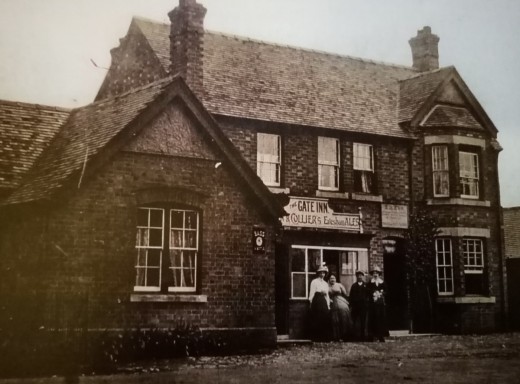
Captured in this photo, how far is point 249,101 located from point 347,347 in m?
8.10

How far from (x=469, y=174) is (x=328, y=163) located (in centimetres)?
549

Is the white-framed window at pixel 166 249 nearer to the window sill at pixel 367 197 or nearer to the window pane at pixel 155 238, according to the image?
the window pane at pixel 155 238

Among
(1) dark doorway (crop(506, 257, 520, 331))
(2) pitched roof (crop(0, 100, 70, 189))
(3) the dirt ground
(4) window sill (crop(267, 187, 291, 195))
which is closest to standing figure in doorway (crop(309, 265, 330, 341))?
(3) the dirt ground

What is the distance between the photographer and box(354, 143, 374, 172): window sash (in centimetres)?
2134

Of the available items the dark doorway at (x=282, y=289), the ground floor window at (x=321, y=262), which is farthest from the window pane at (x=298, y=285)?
the dark doorway at (x=282, y=289)

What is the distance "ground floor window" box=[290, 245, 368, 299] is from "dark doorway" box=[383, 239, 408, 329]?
57.5 inches

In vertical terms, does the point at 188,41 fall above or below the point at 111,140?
above

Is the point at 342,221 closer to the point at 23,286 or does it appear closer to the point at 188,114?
the point at 188,114

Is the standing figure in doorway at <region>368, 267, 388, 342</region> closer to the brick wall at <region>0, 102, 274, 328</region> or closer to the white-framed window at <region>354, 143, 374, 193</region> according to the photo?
the white-framed window at <region>354, 143, 374, 193</region>

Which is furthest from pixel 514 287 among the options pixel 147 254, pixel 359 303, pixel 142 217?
pixel 142 217

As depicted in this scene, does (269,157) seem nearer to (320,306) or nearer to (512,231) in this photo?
(320,306)

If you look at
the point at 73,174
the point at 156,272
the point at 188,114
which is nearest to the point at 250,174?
the point at 188,114

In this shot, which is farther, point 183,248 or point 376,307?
point 376,307

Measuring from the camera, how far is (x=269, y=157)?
19.9 metres
